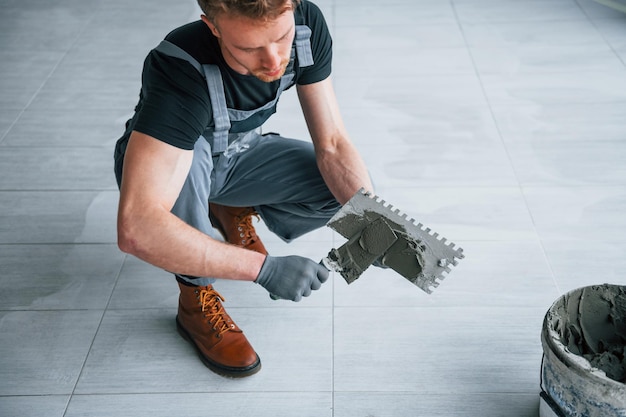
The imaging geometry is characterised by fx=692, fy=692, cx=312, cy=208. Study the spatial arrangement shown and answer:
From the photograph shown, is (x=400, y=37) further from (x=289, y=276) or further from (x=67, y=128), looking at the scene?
(x=289, y=276)

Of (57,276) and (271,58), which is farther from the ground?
(271,58)

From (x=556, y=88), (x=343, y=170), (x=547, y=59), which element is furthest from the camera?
(x=547, y=59)

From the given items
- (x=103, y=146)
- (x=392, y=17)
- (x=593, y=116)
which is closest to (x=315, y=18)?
(x=103, y=146)

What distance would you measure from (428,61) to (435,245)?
2.09 meters

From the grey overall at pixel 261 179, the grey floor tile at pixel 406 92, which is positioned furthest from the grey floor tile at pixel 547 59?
the grey overall at pixel 261 179

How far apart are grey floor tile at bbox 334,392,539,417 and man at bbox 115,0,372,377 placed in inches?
11.1

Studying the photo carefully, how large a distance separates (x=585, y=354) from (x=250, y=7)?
1.07m

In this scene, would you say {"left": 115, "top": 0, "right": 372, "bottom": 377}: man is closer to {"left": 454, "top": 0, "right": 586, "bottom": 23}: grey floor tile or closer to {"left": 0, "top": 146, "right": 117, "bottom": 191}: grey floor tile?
{"left": 0, "top": 146, "right": 117, "bottom": 191}: grey floor tile

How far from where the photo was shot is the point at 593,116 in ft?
9.73

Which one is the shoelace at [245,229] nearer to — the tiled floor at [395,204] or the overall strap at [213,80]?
the tiled floor at [395,204]

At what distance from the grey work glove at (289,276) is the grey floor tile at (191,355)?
32cm

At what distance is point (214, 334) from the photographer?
1895 millimetres

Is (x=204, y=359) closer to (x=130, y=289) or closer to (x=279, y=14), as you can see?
(x=130, y=289)

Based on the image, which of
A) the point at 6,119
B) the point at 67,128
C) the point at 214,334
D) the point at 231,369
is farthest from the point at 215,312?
the point at 6,119
